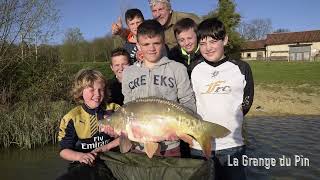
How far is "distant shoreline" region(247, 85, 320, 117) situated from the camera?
58.9 feet

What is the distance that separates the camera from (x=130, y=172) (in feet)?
11.5

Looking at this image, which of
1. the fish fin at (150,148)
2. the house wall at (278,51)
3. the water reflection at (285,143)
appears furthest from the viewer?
the house wall at (278,51)

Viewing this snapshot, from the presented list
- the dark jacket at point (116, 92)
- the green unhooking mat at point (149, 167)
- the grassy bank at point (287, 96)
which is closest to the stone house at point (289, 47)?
the grassy bank at point (287, 96)

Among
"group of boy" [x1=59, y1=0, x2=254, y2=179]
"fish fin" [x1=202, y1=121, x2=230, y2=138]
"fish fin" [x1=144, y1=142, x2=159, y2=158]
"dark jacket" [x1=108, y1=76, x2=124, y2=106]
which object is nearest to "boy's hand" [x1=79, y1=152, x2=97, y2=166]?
"group of boy" [x1=59, y1=0, x2=254, y2=179]

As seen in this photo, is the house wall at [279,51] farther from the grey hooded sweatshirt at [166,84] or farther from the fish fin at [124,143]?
the fish fin at [124,143]

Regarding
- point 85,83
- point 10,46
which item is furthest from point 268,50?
point 85,83

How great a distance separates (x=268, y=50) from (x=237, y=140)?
70186 mm

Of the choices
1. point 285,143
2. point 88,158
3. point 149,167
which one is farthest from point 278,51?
point 149,167

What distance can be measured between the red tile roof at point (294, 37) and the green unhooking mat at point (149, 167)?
66979 mm

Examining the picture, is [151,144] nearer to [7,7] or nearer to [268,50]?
[7,7]

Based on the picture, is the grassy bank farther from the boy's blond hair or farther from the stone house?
the stone house

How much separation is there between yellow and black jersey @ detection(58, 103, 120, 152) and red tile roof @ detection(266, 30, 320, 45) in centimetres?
6651

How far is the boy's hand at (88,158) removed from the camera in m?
3.68

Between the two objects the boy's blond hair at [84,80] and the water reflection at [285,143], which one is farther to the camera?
the water reflection at [285,143]
